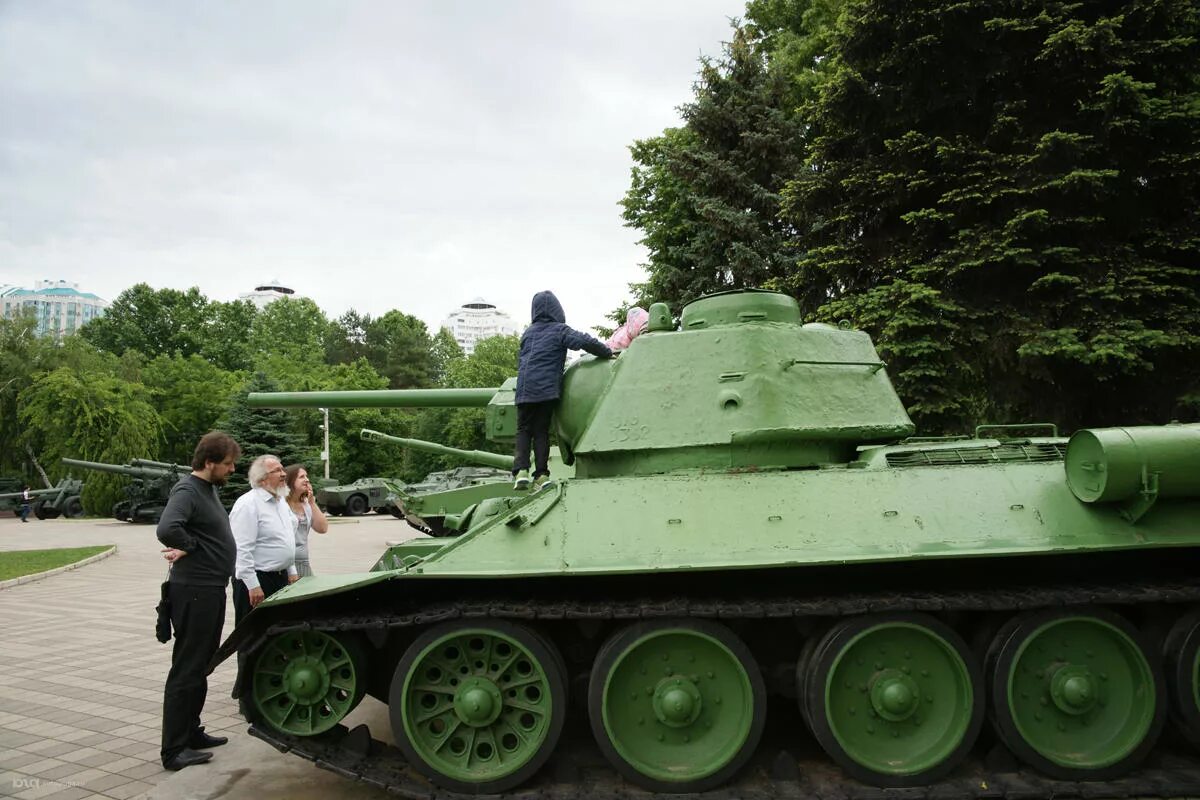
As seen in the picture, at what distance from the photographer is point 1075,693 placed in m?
4.71

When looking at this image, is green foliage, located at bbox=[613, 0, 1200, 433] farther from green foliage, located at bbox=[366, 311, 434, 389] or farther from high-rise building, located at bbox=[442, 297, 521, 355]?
high-rise building, located at bbox=[442, 297, 521, 355]

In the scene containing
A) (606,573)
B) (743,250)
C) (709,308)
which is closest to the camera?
(606,573)

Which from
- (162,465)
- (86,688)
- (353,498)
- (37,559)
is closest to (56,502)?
(162,465)

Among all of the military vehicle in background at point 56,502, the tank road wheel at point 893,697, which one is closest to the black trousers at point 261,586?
the tank road wheel at point 893,697

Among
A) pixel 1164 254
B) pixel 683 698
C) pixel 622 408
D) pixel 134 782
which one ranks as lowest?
pixel 134 782

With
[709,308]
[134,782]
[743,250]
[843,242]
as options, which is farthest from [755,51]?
[134,782]

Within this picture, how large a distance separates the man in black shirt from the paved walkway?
1.10 ft

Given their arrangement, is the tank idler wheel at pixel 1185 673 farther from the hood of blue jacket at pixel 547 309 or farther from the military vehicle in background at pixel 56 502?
the military vehicle in background at pixel 56 502

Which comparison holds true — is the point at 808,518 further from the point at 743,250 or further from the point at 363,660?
the point at 743,250

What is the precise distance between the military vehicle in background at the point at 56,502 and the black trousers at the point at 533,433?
3215 cm

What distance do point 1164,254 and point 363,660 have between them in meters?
12.8

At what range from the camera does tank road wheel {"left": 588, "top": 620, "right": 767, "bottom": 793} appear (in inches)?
185

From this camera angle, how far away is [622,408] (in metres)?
5.96

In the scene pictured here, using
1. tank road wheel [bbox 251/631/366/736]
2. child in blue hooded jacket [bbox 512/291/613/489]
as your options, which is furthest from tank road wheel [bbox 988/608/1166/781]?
tank road wheel [bbox 251/631/366/736]
